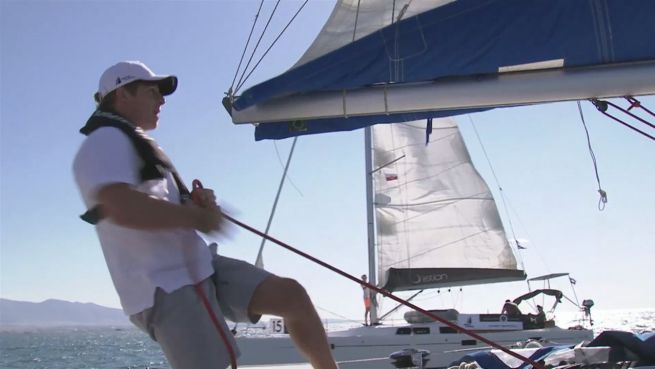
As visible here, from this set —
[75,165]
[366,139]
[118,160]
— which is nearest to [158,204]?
[118,160]

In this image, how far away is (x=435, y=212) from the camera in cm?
1708

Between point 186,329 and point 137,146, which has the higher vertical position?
point 137,146

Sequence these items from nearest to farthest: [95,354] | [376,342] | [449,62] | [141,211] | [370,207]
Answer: [141,211] < [449,62] < [376,342] < [370,207] < [95,354]

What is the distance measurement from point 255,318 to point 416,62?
1868mm

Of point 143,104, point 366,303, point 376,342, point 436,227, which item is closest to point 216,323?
point 143,104

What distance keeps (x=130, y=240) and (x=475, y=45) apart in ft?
7.63

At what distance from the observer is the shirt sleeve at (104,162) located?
1915mm

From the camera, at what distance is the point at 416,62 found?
3.65 meters

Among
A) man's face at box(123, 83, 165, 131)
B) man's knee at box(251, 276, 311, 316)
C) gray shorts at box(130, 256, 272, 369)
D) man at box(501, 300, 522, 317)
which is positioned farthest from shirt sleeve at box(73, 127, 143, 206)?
man at box(501, 300, 522, 317)

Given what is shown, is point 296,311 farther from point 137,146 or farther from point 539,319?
point 539,319

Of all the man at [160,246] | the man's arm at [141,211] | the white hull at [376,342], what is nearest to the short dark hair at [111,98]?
the man at [160,246]

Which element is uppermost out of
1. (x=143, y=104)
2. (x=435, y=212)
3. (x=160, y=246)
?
(x=435, y=212)

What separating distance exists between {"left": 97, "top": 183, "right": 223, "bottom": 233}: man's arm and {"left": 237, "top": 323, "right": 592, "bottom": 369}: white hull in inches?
421

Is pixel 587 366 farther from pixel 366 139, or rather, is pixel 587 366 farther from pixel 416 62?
pixel 366 139
